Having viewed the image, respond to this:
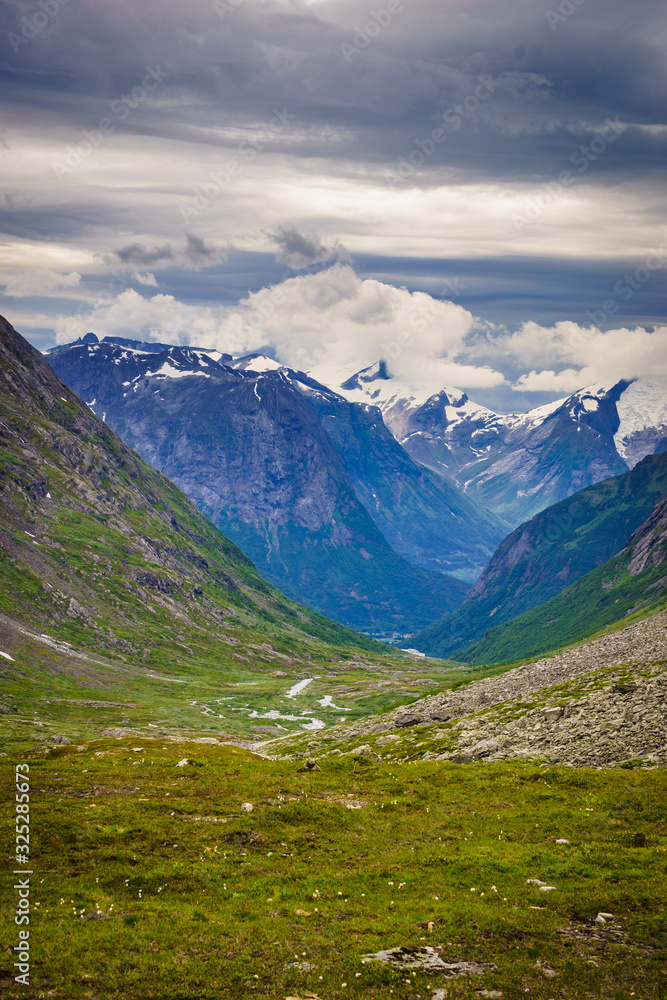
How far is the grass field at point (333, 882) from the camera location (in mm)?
27547

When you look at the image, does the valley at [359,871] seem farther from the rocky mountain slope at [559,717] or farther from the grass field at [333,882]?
the rocky mountain slope at [559,717]

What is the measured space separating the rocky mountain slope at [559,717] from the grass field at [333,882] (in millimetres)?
8662

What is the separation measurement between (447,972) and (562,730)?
43.2 metres

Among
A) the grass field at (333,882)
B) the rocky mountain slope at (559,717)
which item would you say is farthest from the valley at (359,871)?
the rocky mountain slope at (559,717)

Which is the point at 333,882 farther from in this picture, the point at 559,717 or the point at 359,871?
the point at 559,717

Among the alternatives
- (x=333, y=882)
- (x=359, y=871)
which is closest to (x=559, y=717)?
(x=359, y=871)

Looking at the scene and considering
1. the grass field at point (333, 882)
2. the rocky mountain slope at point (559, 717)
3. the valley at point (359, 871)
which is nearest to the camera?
the grass field at point (333, 882)

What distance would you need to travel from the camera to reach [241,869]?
126 ft

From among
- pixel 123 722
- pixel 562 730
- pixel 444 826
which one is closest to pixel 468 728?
pixel 562 730

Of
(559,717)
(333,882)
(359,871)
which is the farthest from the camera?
(559,717)

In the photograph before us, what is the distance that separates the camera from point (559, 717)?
7194 cm

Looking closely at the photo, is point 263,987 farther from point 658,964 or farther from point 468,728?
point 468,728

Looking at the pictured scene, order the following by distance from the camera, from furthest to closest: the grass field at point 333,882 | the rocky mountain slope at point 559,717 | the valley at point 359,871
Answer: the rocky mountain slope at point 559,717, the valley at point 359,871, the grass field at point 333,882

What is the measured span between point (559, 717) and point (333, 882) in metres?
43.3
